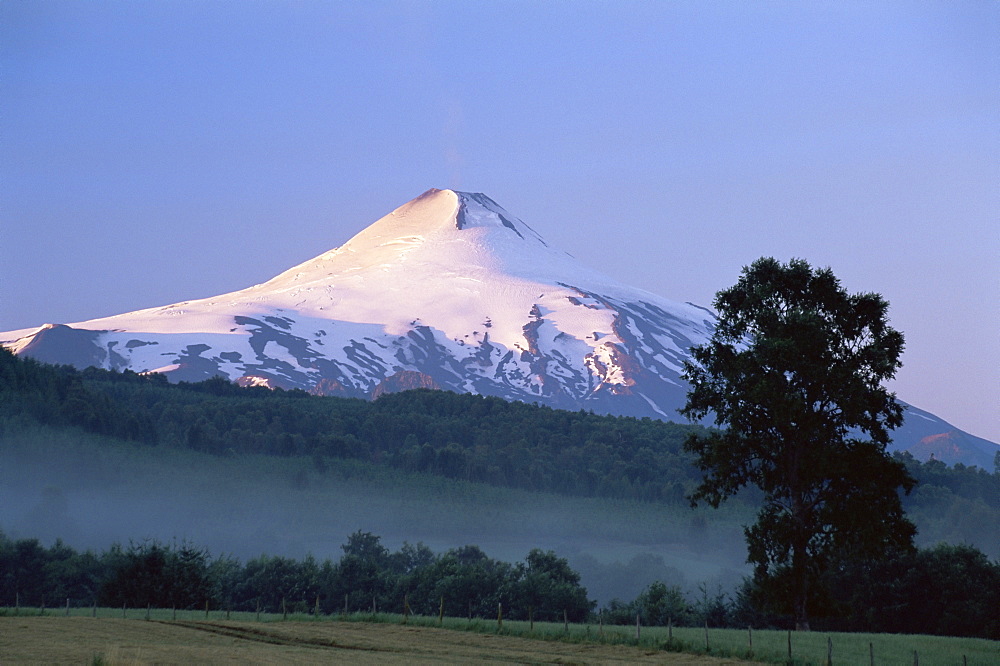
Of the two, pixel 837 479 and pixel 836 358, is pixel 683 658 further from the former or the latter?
pixel 836 358

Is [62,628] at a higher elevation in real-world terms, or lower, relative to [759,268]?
lower

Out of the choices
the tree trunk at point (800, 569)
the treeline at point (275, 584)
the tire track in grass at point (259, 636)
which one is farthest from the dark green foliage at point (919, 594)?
the tire track in grass at point (259, 636)

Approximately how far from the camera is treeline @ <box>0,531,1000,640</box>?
61125 millimetres

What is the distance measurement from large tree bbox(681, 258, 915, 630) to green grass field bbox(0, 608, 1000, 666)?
147 inches

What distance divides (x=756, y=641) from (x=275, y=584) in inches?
1869

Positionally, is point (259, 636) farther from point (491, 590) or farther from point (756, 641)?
point (491, 590)

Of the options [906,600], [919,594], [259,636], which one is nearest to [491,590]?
[906,600]

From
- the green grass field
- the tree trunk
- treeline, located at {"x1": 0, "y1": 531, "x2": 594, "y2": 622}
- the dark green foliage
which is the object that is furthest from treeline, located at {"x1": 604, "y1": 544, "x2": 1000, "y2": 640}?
treeline, located at {"x1": 0, "y1": 531, "x2": 594, "y2": 622}

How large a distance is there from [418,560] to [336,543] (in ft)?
266

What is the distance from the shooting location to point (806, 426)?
47750mm

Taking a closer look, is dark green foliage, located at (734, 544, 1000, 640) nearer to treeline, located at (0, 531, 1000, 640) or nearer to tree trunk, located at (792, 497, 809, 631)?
treeline, located at (0, 531, 1000, 640)

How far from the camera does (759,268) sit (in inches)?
2044

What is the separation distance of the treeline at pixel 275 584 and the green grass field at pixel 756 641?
12452 mm

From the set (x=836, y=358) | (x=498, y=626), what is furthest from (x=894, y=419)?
(x=498, y=626)
